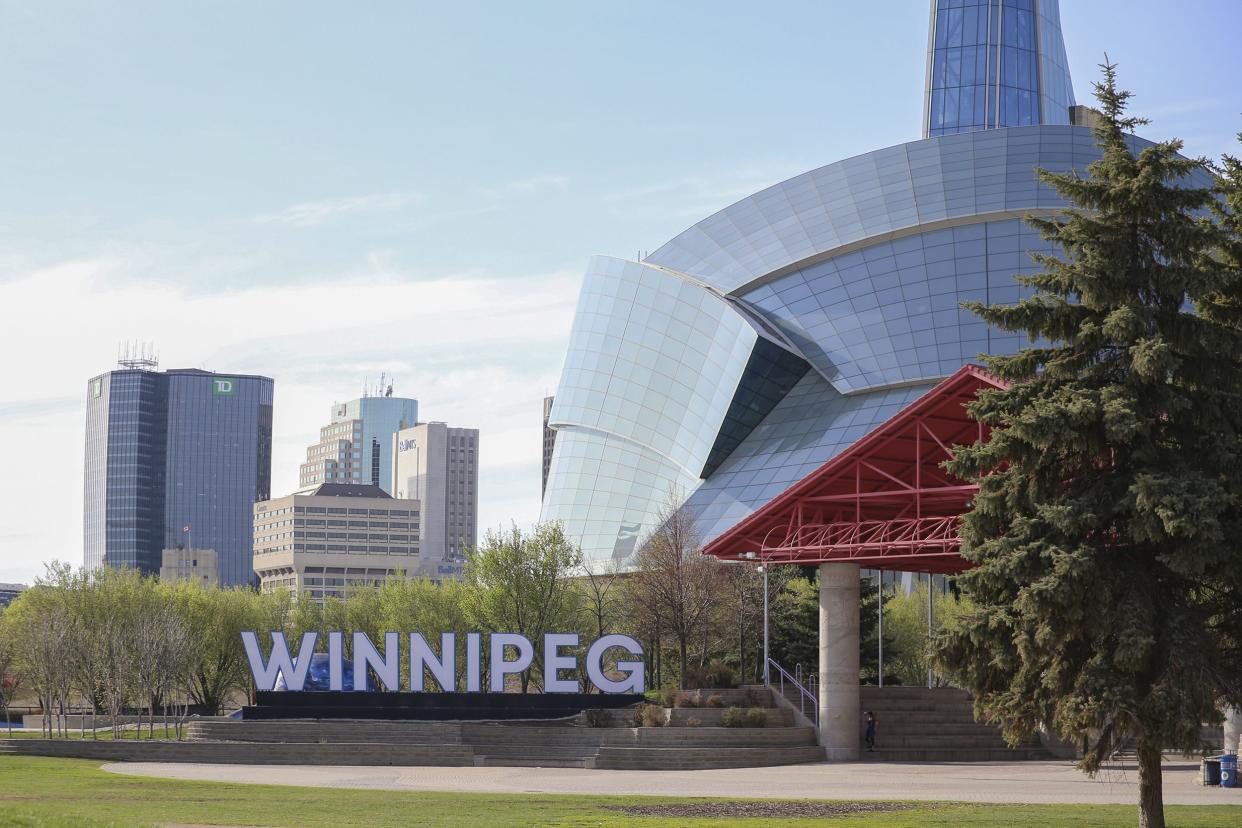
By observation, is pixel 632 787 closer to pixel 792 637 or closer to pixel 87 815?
pixel 87 815

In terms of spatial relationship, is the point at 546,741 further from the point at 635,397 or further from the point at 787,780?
the point at 635,397

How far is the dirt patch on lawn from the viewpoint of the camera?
92.0 ft

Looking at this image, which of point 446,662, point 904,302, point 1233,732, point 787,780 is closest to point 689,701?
point 446,662

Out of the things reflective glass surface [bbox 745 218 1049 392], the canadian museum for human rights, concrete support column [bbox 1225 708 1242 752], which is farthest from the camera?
the canadian museum for human rights

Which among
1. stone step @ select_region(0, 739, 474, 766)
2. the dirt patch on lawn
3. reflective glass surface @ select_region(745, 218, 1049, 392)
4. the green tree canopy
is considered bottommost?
stone step @ select_region(0, 739, 474, 766)

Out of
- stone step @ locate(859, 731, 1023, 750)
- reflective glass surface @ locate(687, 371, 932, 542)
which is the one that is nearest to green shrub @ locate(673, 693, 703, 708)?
stone step @ locate(859, 731, 1023, 750)

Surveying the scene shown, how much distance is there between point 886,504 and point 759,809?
20739 millimetres

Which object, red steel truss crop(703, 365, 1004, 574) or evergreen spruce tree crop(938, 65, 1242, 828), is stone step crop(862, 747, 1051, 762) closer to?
red steel truss crop(703, 365, 1004, 574)

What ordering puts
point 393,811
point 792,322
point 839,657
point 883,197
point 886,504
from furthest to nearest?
point 883,197
point 792,322
point 886,504
point 839,657
point 393,811

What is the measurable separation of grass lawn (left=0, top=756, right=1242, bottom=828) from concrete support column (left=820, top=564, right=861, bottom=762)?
17.2 m

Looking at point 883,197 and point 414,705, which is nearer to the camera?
point 414,705

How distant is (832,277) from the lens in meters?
83.3

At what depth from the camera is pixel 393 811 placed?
28281 millimetres

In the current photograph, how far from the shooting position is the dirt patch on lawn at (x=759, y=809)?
28031mm
